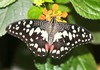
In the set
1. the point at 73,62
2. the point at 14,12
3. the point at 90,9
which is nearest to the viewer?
the point at 90,9

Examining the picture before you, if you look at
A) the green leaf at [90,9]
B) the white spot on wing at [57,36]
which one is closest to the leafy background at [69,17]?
the green leaf at [90,9]

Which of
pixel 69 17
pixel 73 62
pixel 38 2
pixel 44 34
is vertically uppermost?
pixel 38 2

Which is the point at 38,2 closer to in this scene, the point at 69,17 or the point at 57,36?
the point at 57,36

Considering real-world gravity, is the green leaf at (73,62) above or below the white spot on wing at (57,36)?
below

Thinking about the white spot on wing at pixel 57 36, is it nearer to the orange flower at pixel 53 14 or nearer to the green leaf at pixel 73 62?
the orange flower at pixel 53 14

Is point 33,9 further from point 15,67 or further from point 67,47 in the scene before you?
point 15,67

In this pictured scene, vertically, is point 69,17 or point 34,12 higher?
point 34,12

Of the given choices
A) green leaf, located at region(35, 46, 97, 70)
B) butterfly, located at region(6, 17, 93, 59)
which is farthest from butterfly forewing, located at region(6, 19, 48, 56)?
green leaf, located at region(35, 46, 97, 70)

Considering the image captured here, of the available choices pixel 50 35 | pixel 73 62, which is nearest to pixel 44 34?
pixel 50 35
